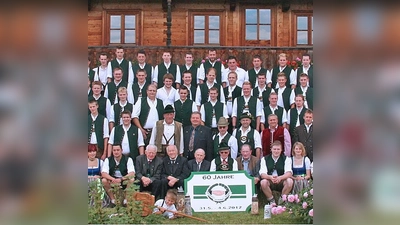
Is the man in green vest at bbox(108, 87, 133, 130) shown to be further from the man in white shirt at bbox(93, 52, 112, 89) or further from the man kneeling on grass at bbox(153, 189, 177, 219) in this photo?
the man kneeling on grass at bbox(153, 189, 177, 219)

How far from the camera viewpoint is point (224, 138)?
841cm

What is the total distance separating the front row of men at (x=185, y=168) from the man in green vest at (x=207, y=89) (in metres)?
0.81

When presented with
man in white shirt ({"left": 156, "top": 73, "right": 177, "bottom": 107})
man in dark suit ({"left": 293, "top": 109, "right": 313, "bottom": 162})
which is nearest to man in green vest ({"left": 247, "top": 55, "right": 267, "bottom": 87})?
man in dark suit ({"left": 293, "top": 109, "right": 313, "bottom": 162})

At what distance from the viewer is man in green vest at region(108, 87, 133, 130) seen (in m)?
8.59

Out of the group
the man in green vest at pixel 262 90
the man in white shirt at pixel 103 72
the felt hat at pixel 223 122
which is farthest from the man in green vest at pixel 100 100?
the man in green vest at pixel 262 90

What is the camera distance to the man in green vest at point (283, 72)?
29.5 feet

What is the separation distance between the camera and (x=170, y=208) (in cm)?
823

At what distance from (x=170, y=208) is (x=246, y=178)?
1.17 m

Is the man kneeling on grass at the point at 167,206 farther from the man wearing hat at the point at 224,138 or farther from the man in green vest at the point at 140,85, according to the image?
the man in green vest at the point at 140,85
